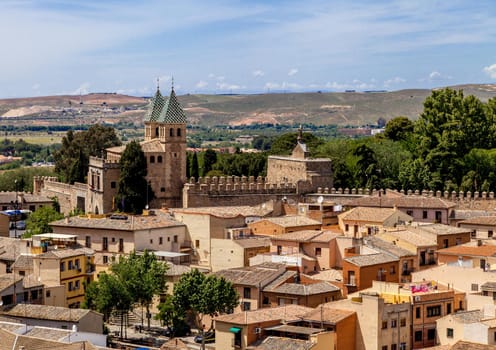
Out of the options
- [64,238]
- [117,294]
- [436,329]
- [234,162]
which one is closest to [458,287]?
[436,329]

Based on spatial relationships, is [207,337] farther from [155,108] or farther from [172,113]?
[155,108]

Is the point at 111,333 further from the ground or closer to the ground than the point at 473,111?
closer to the ground

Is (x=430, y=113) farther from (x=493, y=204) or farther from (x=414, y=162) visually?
(x=493, y=204)

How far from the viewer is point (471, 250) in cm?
4066

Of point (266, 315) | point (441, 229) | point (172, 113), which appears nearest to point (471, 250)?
point (441, 229)

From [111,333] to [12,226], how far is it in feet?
59.5

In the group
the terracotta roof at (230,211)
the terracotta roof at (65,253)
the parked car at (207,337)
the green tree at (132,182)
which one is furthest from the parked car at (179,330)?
the green tree at (132,182)

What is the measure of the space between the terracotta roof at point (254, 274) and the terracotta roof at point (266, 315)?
2355 mm

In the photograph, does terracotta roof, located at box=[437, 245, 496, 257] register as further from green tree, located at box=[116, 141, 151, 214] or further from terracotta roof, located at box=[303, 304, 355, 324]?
green tree, located at box=[116, 141, 151, 214]

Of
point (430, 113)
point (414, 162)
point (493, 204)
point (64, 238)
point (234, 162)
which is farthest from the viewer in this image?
point (234, 162)

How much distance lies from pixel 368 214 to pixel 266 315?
1268 centimetres

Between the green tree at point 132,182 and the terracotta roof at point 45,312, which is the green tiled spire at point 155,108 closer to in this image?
the green tree at point 132,182

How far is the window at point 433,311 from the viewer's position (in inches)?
1395

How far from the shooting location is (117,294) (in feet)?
127
